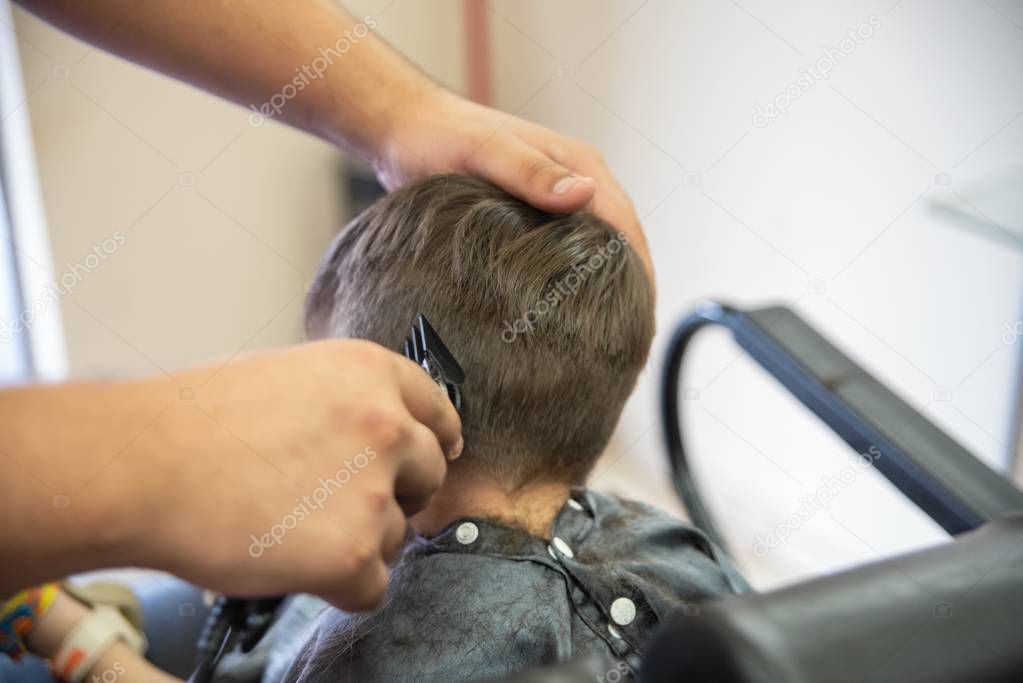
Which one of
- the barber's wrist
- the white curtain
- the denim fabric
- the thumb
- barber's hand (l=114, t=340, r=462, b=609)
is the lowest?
the white curtain

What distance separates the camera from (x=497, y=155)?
2.82 feet

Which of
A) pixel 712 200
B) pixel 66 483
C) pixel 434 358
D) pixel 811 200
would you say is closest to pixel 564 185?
pixel 434 358

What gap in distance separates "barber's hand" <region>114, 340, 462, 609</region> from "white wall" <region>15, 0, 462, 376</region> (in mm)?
1314

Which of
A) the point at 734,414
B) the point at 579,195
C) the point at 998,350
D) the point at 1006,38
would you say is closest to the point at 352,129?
the point at 579,195

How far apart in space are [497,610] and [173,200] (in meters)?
1.86

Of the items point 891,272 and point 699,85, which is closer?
point 891,272

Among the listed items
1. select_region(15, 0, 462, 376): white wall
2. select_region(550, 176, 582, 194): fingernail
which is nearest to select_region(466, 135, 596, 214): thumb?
select_region(550, 176, 582, 194): fingernail

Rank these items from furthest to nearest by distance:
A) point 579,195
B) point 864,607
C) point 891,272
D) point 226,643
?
point 891,272 < point 579,195 < point 226,643 < point 864,607

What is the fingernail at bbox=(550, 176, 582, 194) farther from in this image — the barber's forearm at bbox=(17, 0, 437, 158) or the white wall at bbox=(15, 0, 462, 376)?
the white wall at bbox=(15, 0, 462, 376)

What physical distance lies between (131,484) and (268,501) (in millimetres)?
73

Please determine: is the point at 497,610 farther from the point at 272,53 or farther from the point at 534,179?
the point at 272,53

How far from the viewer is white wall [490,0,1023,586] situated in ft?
4.51

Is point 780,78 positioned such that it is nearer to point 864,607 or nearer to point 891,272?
point 891,272

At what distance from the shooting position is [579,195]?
2.62 ft
